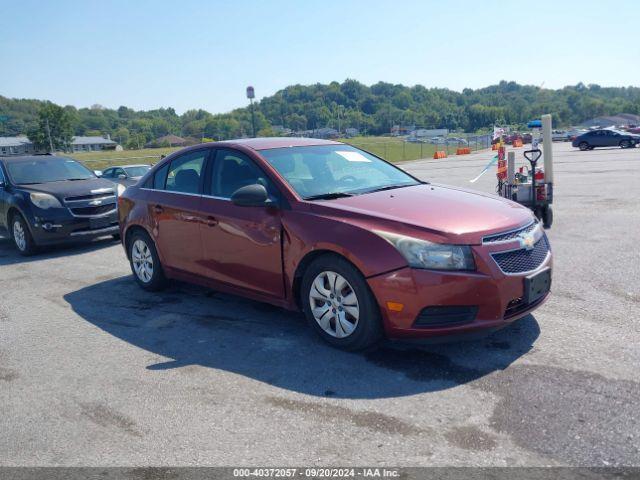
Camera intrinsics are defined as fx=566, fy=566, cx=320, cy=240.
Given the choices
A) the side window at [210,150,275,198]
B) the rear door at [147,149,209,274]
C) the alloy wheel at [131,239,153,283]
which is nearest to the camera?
the side window at [210,150,275,198]

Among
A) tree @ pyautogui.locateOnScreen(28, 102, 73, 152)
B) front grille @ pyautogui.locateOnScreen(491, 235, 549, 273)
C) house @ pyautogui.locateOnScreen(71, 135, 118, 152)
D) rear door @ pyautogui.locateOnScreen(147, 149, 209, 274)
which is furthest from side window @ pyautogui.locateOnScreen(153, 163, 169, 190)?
house @ pyautogui.locateOnScreen(71, 135, 118, 152)

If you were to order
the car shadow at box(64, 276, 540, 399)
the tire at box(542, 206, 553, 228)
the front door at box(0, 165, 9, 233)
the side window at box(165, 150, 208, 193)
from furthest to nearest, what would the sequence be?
1. the front door at box(0, 165, 9, 233)
2. the tire at box(542, 206, 553, 228)
3. the side window at box(165, 150, 208, 193)
4. the car shadow at box(64, 276, 540, 399)

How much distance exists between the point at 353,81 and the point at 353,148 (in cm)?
12767

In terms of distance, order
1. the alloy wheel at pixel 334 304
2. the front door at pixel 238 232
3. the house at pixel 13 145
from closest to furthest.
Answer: the alloy wheel at pixel 334 304, the front door at pixel 238 232, the house at pixel 13 145

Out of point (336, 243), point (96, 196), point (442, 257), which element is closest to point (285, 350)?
point (336, 243)

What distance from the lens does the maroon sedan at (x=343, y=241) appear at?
4.02m

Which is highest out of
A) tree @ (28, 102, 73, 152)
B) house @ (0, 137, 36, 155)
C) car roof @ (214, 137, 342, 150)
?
tree @ (28, 102, 73, 152)

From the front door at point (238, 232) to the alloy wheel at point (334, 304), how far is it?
465 mm

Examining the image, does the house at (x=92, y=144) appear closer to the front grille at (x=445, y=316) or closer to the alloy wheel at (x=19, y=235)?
the alloy wheel at (x=19, y=235)

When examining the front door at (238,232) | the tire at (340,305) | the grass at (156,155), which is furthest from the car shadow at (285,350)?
the grass at (156,155)

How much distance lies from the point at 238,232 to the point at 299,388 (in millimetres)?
1776

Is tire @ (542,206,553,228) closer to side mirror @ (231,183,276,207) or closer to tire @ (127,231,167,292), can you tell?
side mirror @ (231,183,276,207)

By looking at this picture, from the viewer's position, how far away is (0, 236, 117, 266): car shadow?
936cm

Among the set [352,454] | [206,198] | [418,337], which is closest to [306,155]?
[206,198]
